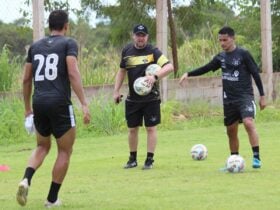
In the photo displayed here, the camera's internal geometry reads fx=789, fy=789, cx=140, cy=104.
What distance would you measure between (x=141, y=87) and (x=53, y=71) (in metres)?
3.27

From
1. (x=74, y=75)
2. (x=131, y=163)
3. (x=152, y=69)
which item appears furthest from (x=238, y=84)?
(x=74, y=75)

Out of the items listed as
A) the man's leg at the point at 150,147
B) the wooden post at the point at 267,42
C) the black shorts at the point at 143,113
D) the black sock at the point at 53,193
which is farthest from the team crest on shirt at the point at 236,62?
the wooden post at the point at 267,42

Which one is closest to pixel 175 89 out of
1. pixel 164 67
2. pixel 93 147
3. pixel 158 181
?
pixel 93 147

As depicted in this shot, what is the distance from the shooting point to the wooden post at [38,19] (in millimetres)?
17531

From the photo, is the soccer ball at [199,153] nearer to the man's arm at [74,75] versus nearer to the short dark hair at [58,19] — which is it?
the man's arm at [74,75]

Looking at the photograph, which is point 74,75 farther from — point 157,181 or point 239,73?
point 239,73

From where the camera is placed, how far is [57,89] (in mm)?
7891

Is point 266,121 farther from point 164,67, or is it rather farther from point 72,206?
point 72,206

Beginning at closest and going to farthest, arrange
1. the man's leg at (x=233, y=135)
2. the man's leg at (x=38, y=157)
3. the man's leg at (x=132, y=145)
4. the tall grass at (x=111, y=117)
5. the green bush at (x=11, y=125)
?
the man's leg at (x=38, y=157) < the man's leg at (x=233, y=135) < the man's leg at (x=132, y=145) < the green bush at (x=11, y=125) < the tall grass at (x=111, y=117)

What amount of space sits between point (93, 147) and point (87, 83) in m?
4.58

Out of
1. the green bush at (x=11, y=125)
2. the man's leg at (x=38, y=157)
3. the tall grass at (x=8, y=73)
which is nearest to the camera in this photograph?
the man's leg at (x=38, y=157)

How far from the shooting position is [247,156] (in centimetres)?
1250

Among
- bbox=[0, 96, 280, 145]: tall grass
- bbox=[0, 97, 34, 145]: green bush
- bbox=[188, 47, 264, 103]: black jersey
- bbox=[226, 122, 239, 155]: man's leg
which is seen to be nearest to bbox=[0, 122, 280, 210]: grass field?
bbox=[226, 122, 239, 155]: man's leg

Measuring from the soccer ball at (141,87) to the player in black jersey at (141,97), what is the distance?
104 mm
